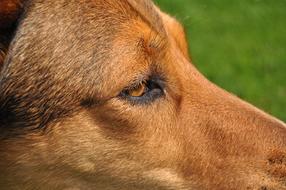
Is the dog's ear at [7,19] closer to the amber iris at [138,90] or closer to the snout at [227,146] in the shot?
the amber iris at [138,90]

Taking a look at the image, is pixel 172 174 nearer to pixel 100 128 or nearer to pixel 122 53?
pixel 100 128

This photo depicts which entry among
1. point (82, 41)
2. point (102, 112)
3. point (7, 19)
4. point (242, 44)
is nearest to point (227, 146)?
point (102, 112)

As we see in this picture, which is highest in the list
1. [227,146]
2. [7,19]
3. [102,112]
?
[7,19]

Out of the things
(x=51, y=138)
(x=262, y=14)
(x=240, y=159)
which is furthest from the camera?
(x=262, y=14)

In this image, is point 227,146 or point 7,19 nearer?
point 7,19

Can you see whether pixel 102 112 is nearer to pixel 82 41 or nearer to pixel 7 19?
pixel 82 41

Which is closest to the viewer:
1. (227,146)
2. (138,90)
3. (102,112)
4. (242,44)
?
(102,112)

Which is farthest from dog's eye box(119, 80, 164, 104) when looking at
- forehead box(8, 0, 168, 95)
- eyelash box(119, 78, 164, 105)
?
forehead box(8, 0, 168, 95)

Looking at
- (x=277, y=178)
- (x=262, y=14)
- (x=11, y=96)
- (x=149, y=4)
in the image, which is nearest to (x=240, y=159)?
(x=277, y=178)
